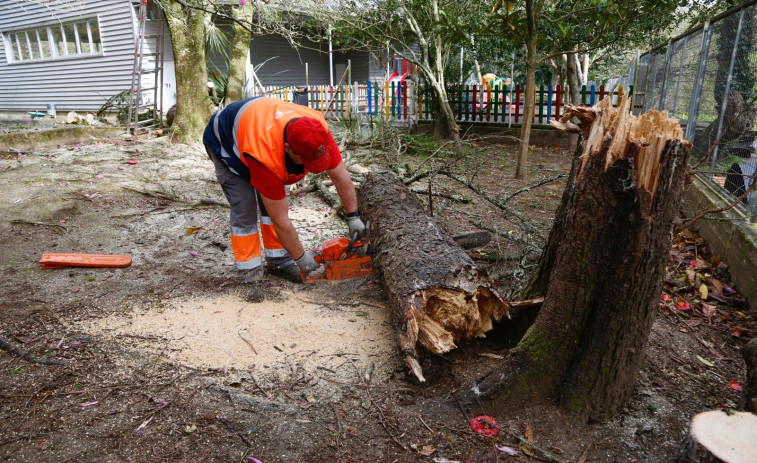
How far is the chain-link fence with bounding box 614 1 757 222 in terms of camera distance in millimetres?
3877

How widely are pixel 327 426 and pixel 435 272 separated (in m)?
0.98

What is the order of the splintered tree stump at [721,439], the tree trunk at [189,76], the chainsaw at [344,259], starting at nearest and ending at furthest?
the splintered tree stump at [721,439]
the chainsaw at [344,259]
the tree trunk at [189,76]

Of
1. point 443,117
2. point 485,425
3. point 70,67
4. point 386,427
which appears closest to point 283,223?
point 386,427

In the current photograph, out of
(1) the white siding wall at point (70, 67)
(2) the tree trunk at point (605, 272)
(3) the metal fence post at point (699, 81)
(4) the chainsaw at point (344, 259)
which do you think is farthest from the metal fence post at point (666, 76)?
(1) the white siding wall at point (70, 67)

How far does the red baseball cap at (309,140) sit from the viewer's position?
2873 mm

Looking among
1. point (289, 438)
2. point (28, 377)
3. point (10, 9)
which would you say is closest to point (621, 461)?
point (289, 438)

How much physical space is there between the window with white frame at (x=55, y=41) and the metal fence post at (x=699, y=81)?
47.0 feet

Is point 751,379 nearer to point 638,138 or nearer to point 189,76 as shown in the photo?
point 638,138

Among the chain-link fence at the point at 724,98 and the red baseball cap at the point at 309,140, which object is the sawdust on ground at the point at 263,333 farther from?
the chain-link fence at the point at 724,98

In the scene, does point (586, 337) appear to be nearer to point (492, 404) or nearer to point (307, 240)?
point (492, 404)

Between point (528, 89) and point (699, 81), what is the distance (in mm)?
2210

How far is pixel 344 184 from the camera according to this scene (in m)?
3.46

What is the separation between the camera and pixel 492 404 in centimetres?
220

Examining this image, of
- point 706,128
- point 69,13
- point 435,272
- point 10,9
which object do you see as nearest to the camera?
point 435,272
